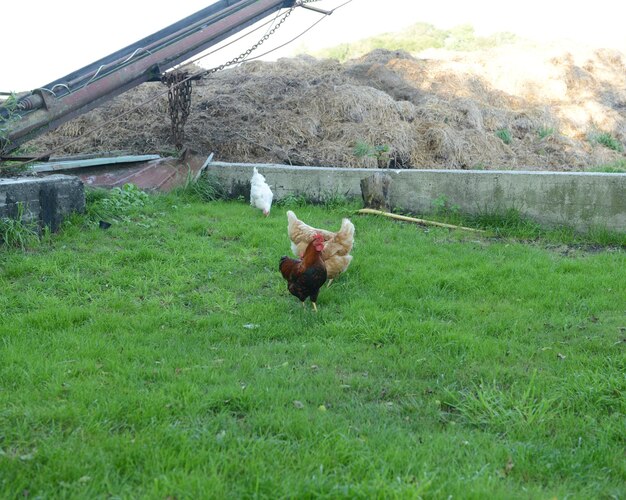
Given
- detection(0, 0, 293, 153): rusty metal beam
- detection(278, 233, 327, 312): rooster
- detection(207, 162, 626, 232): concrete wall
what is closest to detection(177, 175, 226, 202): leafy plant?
detection(207, 162, 626, 232): concrete wall

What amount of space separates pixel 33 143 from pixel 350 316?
9.04m

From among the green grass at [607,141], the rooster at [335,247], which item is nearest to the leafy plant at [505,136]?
the green grass at [607,141]

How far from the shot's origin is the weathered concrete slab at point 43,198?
24.4ft

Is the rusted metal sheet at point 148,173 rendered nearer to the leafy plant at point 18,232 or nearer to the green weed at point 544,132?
the leafy plant at point 18,232

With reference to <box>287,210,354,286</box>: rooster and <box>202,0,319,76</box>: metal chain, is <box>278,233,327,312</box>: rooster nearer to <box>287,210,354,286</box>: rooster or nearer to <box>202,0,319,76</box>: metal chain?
<box>287,210,354,286</box>: rooster

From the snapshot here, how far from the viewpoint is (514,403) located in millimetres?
4168

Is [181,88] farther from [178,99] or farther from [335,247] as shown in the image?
[335,247]

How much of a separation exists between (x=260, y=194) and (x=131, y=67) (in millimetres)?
2892

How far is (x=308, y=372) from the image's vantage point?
15.4ft

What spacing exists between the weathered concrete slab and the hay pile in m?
3.32

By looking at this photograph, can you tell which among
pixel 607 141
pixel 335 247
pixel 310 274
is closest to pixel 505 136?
pixel 607 141

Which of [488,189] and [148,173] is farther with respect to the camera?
[148,173]

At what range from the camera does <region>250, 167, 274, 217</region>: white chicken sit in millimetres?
9547

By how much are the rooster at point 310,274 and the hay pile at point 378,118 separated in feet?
17.4
